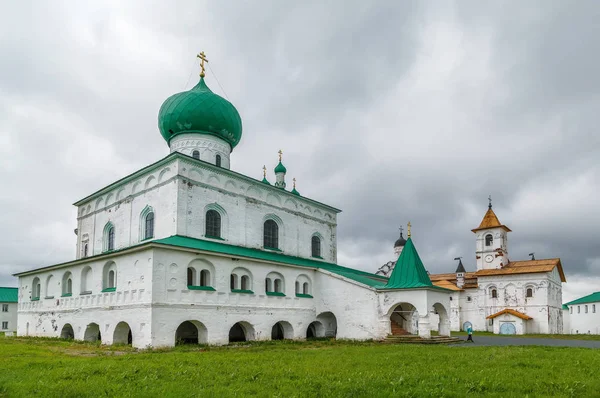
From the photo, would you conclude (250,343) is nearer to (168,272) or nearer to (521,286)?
(168,272)

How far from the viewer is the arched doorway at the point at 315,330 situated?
75.1ft

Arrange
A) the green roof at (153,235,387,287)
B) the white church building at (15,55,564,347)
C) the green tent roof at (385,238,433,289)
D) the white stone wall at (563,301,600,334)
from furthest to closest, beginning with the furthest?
the white stone wall at (563,301,600,334)
the green tent roof at (385,238,433,289)
the green roof at (153,235,387,287)
the white church building at (15,55,564,347)

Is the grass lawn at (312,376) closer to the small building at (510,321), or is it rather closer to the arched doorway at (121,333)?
the arched doorway at (121,333)

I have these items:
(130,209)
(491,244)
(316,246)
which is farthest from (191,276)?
(491,244)

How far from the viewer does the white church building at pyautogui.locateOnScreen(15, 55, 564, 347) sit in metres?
17.1

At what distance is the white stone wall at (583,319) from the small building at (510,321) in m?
11.3

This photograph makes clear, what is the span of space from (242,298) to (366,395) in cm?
1259

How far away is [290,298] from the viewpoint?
21375 millimetres

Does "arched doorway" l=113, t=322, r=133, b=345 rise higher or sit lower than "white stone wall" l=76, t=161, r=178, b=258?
lower

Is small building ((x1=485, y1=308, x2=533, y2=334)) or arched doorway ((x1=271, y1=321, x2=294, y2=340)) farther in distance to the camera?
small building ((x1=485, y1=308, x2=533, y2=334))

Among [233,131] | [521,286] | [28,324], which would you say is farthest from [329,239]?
[521,286]

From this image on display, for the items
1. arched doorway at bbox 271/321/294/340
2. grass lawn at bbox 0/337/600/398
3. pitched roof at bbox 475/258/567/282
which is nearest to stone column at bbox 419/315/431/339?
arched doorway at bbox 271/321/294/340

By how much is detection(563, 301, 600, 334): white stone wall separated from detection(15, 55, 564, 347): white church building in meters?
30.5

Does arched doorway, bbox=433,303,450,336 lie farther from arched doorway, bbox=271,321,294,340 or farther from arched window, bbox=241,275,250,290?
arched window, bbox=241,275,250,290
